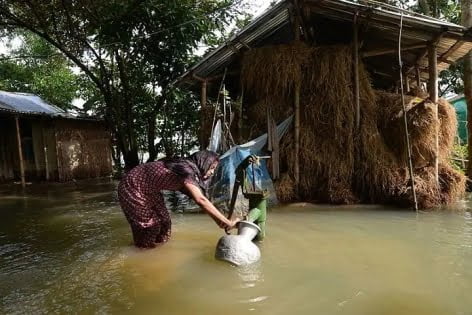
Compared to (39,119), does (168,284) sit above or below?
below

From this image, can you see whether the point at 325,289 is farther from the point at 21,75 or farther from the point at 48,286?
the point at 21,75

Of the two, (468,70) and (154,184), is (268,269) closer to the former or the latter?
(154,184)

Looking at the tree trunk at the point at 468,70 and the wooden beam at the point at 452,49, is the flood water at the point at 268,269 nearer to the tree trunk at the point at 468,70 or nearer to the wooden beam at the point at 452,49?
the tree trunk at the point at 468,70

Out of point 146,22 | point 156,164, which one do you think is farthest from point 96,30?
point 156,164

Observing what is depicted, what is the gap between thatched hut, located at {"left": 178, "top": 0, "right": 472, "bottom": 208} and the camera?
675 centimetres

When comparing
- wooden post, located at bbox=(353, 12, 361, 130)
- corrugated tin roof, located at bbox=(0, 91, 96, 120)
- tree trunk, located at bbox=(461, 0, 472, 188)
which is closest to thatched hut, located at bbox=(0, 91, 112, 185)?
corrugated tin roof, located at bbox=(0, 91, 96, 120)

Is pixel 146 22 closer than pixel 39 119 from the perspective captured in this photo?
Yes

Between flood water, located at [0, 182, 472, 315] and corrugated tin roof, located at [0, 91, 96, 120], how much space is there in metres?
7.77

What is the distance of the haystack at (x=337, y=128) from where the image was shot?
7.00 m

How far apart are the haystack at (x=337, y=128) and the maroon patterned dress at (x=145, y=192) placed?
3511mm

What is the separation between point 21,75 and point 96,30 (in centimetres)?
920

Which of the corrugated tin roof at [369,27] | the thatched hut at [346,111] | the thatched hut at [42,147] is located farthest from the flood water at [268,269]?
the thatched hut at [42,147]

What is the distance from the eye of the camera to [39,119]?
47.8 feet

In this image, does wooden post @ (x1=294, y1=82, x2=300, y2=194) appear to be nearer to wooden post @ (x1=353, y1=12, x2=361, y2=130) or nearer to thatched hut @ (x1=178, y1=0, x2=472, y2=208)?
thatched hut @ (x1=178, y1=0, x2=472, y2=208)
